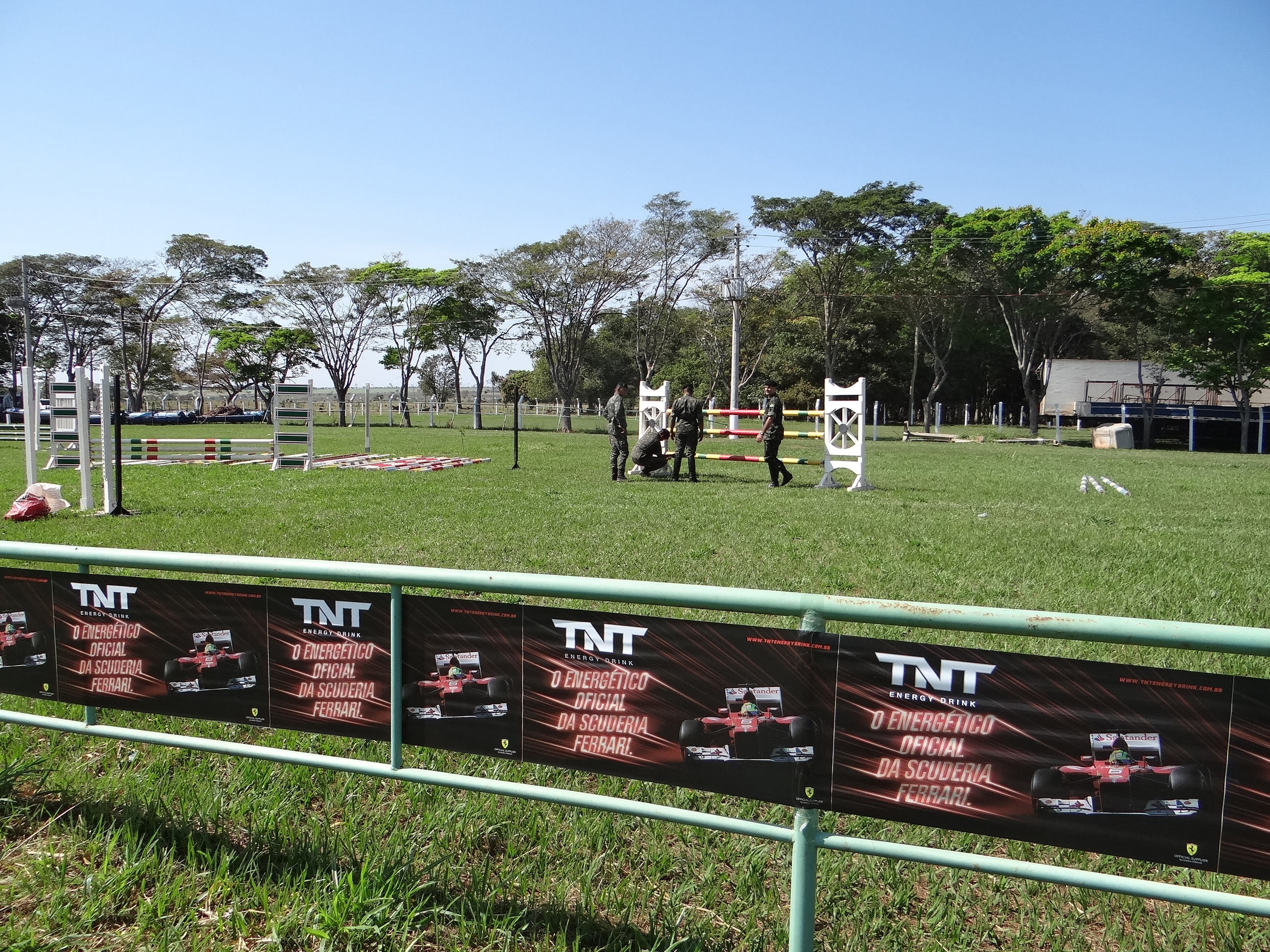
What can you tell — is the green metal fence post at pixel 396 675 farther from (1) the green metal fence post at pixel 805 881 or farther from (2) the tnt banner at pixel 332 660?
(1) the green metal fence post at pixel 805 881

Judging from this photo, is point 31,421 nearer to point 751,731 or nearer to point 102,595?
point 102,595

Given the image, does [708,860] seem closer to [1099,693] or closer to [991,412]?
[1099,693]

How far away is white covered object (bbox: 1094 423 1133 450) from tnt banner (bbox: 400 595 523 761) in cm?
4194

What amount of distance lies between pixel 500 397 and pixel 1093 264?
5361 centimetres

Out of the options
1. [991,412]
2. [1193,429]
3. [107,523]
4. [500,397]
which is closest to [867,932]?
[107,523]

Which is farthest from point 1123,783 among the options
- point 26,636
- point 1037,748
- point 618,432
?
point 618,432

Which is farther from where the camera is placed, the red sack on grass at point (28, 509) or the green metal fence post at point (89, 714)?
the red sack on grass at point (28, 509)

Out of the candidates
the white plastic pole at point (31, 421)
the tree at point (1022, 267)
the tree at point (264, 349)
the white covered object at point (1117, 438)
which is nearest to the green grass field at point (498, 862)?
the white plastic pole at point (31, 421)

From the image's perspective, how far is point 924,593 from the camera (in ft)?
23.5

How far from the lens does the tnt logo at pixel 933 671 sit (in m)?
2.38

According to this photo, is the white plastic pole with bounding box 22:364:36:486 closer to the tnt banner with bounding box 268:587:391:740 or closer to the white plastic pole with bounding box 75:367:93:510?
the white plastic pole with bounding box 75:367:93:510

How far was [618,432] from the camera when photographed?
17312mm

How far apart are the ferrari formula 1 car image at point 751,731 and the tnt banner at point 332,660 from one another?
108 centimetres

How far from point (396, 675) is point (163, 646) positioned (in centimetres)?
97
